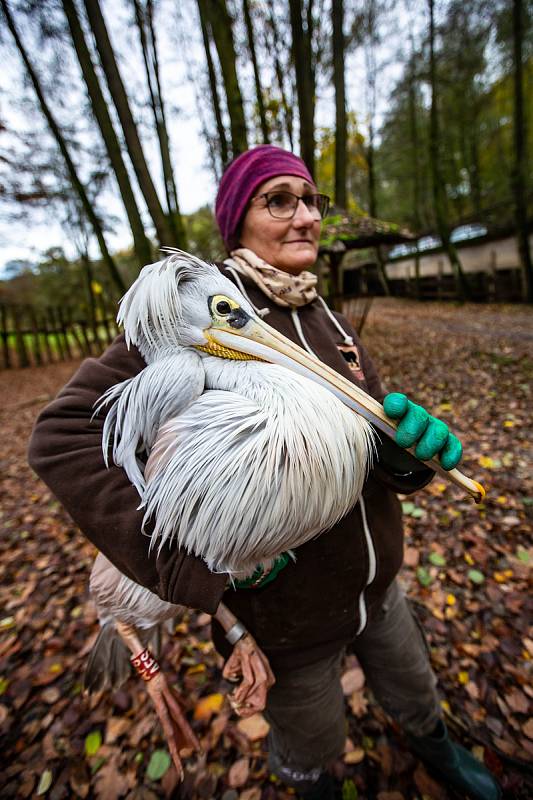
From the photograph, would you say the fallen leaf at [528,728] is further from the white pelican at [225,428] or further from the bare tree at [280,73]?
the bare tree at [280,73]

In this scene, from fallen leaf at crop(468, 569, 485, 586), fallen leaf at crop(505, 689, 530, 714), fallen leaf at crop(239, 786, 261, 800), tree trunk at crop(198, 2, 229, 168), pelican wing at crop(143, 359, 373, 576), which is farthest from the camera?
tree trunk at crop(198, 2, 229, 168)

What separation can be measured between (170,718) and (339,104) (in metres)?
8.60

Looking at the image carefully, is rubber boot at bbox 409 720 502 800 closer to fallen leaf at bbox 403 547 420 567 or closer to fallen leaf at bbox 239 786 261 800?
fallen leaf at bbox 239 786 261 800

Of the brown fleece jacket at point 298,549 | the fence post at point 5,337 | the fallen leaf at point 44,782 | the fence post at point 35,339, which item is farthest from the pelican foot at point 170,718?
the fence post at point 5,337

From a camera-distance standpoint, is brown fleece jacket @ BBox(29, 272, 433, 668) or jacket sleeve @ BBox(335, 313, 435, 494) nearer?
brown fleece jacket @ BBox(29, 272, 433, 668)

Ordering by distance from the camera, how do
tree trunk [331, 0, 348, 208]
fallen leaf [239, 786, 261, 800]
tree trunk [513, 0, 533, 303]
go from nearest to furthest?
fallen leaf [239, 786, 261, 800] → tree trunk [331, 0, 348, 208] → tree trunk [513, 0, 533, 303]

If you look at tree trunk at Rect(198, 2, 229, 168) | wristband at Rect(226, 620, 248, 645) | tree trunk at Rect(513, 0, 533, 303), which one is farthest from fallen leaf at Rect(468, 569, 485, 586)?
tree trunk at Rect(513, 0, 533, 303)

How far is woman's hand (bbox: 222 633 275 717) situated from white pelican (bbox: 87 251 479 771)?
100mm

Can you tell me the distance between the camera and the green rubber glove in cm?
95

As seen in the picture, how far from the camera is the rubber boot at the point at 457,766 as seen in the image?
5.20ft

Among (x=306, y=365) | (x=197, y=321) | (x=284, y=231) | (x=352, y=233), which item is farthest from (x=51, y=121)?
(x=306, y=365)

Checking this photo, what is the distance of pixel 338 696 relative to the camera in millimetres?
1420

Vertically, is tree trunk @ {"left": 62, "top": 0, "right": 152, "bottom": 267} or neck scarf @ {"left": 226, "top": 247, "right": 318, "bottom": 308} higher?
tree trunk @ {"left": 62, "top": 0, "right": 152, "bottom": 267}

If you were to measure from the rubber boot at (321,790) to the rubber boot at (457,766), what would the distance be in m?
0.49
